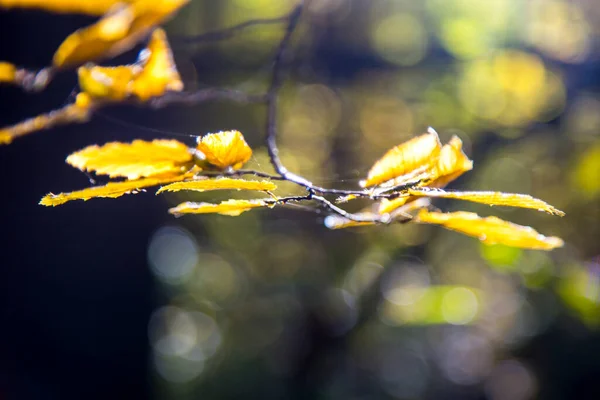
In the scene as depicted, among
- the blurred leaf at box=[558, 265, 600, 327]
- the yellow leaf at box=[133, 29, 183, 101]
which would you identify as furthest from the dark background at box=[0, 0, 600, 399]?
the yellow leaf at box=[133, 29, 183, 101]

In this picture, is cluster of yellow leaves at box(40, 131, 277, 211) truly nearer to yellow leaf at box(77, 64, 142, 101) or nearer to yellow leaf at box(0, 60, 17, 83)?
yellow leaf at box(77, 64, 142, 101)

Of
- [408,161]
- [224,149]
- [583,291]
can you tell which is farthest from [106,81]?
[583,291]

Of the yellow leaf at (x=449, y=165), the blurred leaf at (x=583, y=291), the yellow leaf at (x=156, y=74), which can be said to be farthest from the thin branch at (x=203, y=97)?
the blurred leaf at (x=583, y=291)

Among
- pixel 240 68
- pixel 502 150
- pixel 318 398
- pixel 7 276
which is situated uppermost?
pixel 240 68

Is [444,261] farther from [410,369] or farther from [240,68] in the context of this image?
[240,68]

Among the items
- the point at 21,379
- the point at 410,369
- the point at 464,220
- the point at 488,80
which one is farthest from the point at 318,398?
the point at 464,220

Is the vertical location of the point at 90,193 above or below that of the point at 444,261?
below

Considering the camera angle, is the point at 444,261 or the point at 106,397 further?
the point at 444,261

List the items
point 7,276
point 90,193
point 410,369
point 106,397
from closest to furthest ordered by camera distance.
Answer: point 90,193 < point 7,276 < point 106,397 < point 410,369
